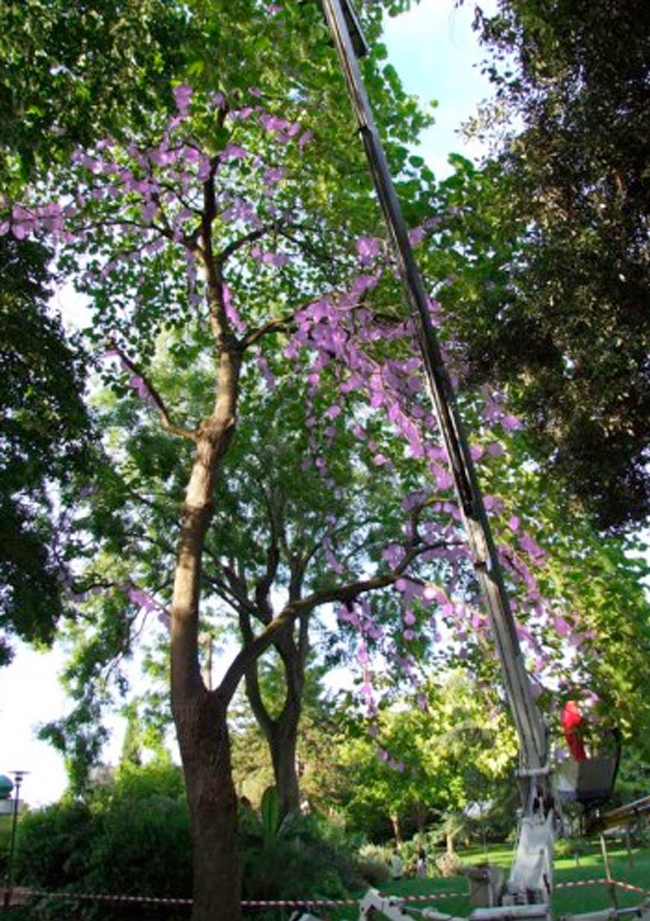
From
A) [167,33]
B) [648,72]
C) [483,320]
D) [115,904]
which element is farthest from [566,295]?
[115,904]

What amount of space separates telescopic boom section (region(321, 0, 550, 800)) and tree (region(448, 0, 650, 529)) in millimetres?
2467

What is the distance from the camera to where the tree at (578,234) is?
628cm

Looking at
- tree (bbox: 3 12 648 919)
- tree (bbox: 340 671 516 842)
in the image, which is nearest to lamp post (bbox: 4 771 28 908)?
tree (bbox: 3 12 648 919)

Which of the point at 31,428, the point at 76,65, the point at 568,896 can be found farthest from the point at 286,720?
the point at 76,65

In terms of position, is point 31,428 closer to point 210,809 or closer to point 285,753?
point 210,809

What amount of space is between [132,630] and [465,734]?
23.9m

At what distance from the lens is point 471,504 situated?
4.46 metres

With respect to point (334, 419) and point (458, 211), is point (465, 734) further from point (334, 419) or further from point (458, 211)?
point (458, 211)

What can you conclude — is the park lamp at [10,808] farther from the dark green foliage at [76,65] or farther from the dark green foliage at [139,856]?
the dark green foliage at [76,65]

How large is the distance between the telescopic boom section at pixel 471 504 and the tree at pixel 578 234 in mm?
2467

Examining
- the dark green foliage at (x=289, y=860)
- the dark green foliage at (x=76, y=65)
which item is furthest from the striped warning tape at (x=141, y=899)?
the dark green foliage at (x=76, y=65)

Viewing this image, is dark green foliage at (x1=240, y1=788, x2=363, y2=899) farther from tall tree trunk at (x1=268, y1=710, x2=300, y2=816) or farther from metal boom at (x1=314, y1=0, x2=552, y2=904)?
A: metal boom at (x1=314, y1=0, x2=552, y2=904)

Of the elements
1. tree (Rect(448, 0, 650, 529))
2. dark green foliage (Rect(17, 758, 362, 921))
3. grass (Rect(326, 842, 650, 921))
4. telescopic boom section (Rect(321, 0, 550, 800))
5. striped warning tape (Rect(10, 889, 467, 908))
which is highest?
tree (Rect(448, 0, 650, 529))

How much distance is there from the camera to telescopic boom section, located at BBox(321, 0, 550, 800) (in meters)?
4.22
